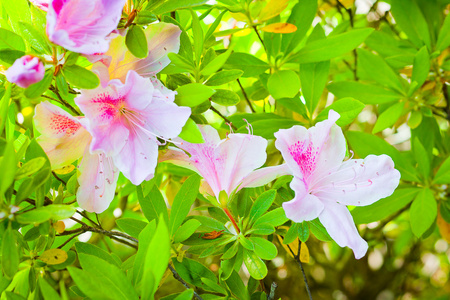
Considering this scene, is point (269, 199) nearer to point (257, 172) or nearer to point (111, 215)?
point (257, 172)

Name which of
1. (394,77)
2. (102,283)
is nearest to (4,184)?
(102,283)

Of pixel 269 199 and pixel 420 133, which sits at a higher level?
pixel 269 199

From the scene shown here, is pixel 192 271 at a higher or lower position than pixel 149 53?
lower

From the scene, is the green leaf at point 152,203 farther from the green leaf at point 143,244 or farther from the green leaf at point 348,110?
the green leaf at point 348,110

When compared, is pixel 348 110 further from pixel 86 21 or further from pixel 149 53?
pixel 86 21

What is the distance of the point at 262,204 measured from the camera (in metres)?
0.78

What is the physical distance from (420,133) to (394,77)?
0.74ft

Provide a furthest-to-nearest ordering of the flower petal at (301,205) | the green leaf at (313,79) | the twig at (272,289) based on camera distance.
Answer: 1. the green leaf at (313,79)
2. the twig at (272,289)
3. the flower petal at (301,205)

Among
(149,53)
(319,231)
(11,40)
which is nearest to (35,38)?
(11,40)

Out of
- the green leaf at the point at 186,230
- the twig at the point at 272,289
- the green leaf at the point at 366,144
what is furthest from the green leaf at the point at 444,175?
the green leaf at the point at 186,230

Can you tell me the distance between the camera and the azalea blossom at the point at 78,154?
0.71m

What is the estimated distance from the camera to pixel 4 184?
60 centimetres

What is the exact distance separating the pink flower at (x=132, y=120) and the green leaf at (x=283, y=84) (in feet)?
0.97

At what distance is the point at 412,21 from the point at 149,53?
822mm
